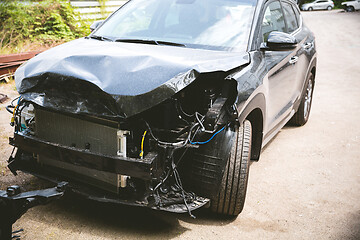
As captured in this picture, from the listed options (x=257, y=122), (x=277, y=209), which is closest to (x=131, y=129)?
(x=257, y=122)

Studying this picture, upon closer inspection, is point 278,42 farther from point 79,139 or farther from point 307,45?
point 79,139

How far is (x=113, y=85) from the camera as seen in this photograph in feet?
8.50

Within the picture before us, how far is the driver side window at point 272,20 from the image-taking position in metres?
3.77

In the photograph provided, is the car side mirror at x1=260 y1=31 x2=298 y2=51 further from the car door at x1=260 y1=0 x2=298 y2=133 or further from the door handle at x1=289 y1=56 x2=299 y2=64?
the door handle at x1=289 y1=56 x2=299 y2=64

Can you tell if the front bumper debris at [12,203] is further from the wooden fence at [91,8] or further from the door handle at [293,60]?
the wooden fence at [91,8]

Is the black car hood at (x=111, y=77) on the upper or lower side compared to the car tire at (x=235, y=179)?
upper

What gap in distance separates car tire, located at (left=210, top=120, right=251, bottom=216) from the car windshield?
34.6 inches

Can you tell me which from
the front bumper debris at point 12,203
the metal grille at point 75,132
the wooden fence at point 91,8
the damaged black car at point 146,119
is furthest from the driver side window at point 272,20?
the wooden fence at point 91,8

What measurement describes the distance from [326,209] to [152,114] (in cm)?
191

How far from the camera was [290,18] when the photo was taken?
487 cm

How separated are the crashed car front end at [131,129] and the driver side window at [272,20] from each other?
3.25ft

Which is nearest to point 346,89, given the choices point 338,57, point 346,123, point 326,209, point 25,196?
point 346,123

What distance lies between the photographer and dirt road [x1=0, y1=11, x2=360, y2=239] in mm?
2973

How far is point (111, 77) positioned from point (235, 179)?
4.16 ft
